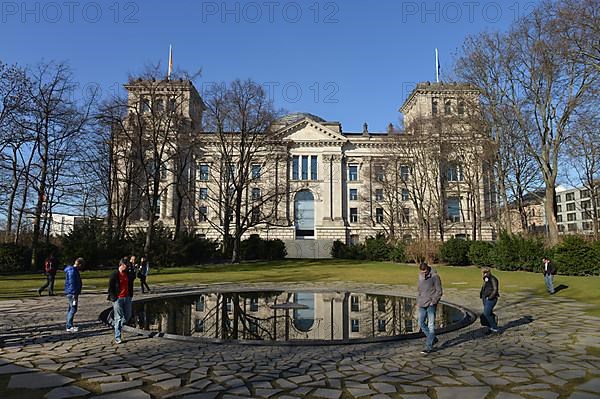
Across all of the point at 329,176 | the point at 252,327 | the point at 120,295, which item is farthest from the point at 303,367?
the point at 329,176

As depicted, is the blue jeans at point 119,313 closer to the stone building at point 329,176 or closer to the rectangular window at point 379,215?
the stone building at point 329,176

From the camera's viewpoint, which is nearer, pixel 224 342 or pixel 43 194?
pixel 224 342

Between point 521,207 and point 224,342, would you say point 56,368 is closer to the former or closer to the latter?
point 224,342

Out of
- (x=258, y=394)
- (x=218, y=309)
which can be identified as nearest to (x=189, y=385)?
(x=258, y=394)

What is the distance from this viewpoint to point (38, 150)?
34.1m

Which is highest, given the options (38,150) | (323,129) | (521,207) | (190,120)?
(323,129)

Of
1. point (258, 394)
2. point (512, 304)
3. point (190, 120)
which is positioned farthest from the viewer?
point (190, 120)

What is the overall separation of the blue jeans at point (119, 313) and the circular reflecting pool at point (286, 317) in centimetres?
75

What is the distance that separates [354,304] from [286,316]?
3521 millimetres

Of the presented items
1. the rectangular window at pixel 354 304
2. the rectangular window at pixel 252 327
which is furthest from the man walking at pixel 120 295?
the rectangular window at pixel 354 304

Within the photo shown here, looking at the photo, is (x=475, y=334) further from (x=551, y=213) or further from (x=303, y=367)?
(x=551, y=213)

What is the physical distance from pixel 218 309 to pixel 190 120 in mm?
28250

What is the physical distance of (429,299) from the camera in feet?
27.9

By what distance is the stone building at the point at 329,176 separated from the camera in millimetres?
37344
